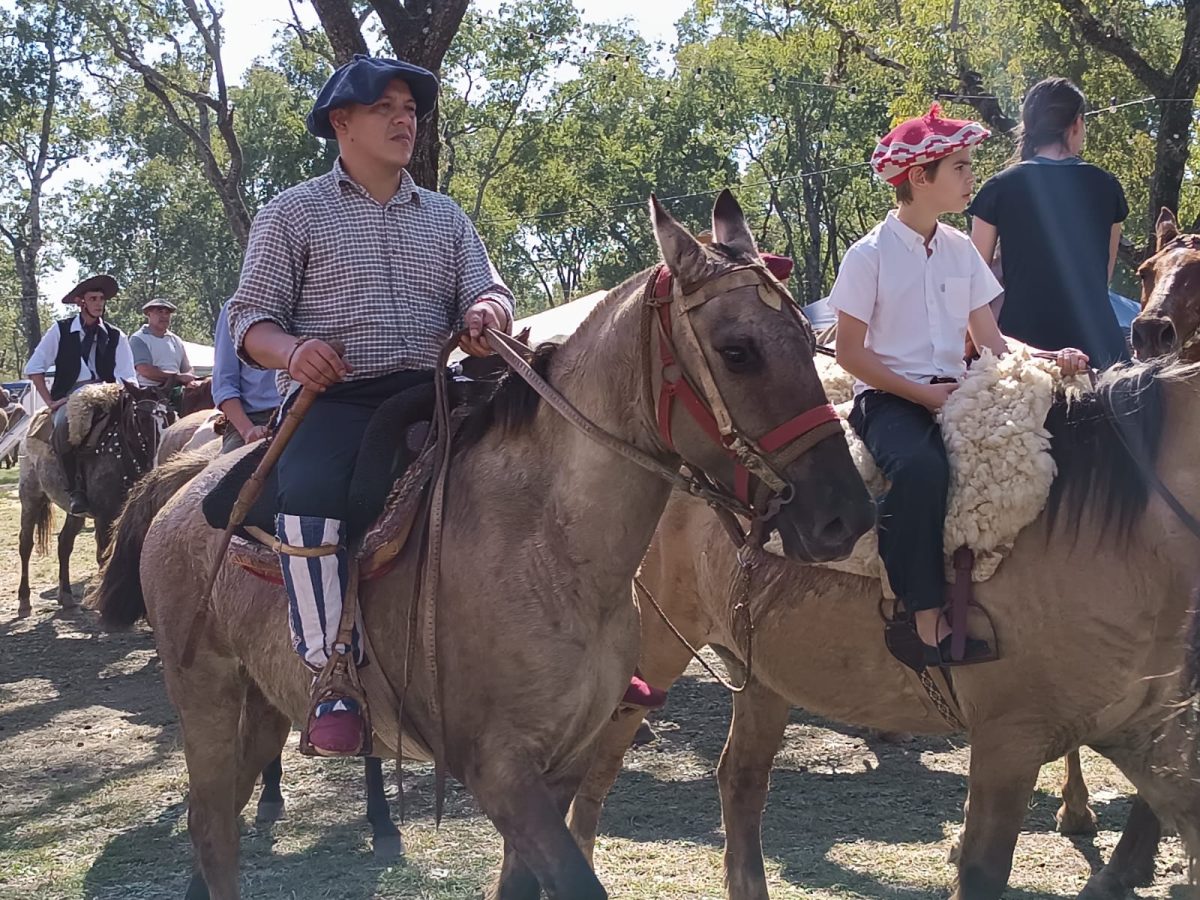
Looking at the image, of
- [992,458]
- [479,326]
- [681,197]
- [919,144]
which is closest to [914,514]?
[992,458]

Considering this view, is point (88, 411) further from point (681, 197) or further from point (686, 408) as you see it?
point (681, 197)

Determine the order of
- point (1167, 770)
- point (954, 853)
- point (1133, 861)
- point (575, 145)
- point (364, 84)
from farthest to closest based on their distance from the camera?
point (575, 145), point (954, 853), point (1133, 861), point (1167, 770), point (364, 84)

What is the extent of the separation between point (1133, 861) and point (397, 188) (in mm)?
3866

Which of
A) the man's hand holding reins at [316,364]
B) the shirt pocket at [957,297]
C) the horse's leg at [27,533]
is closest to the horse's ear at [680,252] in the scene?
the man's hand holding reins at [316,364]

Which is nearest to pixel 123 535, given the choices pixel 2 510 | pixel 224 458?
pixel 224 458

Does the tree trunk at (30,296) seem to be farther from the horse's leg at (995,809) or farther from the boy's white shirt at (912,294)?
the horse's leg at (995,809)

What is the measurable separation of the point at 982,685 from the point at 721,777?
4.99ft

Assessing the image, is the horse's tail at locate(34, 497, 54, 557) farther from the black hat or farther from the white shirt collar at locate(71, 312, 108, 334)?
the black hat

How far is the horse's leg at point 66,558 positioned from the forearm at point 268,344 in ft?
30.0

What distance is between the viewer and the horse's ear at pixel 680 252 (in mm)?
2852

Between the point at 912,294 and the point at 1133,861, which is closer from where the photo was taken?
the point at 912,294

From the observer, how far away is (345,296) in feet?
11.8

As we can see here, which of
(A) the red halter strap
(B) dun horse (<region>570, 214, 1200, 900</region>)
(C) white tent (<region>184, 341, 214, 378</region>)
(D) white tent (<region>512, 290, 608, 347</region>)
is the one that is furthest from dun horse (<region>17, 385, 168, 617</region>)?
(C) white tent (<region>184, 341, 214, 378</region>)

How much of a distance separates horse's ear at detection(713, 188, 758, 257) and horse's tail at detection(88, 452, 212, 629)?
8.60 feet
